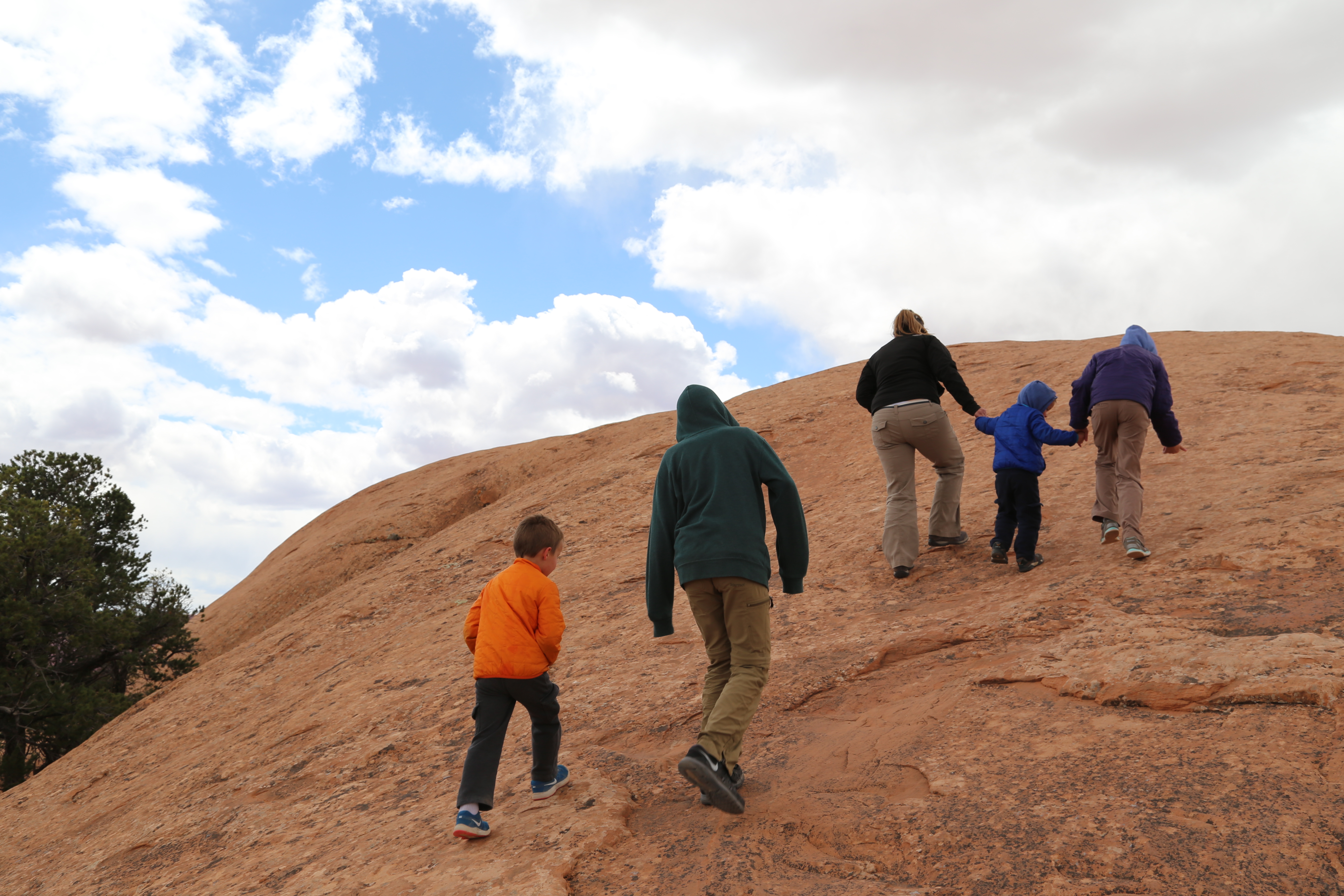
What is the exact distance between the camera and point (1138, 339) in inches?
264

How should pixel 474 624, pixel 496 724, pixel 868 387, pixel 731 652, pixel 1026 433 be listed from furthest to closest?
pixel 868 387
pixel 1026 433
pixel 474 624
pixel 496 724
pixel 731 652

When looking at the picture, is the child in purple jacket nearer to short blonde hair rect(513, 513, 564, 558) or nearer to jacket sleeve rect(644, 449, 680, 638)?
jacket sleeve rect(644, 449, 680, 638)

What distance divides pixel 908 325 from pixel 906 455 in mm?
1099

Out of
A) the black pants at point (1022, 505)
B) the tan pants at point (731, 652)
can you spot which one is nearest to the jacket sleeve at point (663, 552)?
the tan pants at point (731, 652)

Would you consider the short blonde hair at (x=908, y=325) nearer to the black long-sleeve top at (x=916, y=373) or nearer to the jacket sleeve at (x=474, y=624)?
the black long-sleeve top at (x=916, y=373)

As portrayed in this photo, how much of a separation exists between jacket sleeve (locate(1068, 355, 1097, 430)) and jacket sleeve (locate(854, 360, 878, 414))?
1.59m

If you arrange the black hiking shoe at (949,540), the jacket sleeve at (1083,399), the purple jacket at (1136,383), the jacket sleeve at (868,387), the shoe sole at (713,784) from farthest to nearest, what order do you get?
the black hiking shoe at (949,540)
the jacket sleeve at (868,387)
the jacket sleeve at (1083,399)
the purple jacket at (1136,383)
the shoe sole at (713,784)

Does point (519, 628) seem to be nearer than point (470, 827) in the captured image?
No

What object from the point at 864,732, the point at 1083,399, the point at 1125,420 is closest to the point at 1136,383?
the point at 1125,420

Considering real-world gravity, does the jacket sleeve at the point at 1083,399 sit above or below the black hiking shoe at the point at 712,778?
Answer: above

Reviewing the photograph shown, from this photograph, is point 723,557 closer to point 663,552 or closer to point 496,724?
point 663,552

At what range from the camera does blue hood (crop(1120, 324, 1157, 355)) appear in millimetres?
6676

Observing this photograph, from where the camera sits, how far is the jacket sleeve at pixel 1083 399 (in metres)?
6.75

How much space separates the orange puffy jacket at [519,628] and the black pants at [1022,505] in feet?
13.3
